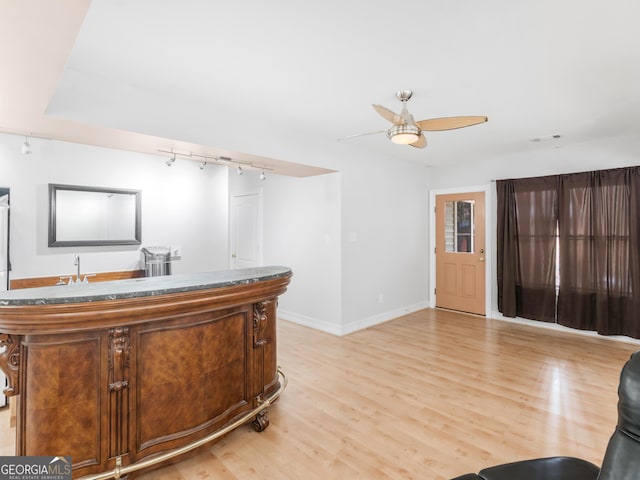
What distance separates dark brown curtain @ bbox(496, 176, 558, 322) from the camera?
470 centimetres

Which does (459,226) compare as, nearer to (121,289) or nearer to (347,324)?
(347,324)

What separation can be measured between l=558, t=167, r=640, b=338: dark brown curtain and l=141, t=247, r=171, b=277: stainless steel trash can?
18.3 ft

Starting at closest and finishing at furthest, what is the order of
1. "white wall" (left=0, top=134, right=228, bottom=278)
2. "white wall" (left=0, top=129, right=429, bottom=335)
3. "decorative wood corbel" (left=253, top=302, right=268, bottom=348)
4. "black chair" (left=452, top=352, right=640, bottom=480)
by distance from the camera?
"black chair" (left=452, top=352, right=640, bottom=480)
"decorative wood corbel" (left=253, top=302, right=268, bottom=348)
"white wall" (left=0, top=134, right=228, bottom=278)
"white wall" (left=0, top=129, right=429, bottom=335)

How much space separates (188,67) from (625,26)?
2734mm

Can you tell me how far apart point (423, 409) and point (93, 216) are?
4.57 m

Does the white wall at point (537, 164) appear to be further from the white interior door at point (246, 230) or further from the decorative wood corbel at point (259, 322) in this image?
the decorative wood corbel at point (259, 322)

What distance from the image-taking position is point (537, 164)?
4.85m

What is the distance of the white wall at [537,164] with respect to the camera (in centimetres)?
420

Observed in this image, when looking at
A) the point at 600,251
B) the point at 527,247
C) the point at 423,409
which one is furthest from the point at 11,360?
the point at 600,251

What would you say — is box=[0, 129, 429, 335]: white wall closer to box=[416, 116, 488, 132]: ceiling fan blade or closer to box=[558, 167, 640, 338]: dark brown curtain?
box=[416, 116, 488, 132]: ceiling fan blade

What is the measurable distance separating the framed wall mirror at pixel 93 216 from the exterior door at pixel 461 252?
4932 millimetres

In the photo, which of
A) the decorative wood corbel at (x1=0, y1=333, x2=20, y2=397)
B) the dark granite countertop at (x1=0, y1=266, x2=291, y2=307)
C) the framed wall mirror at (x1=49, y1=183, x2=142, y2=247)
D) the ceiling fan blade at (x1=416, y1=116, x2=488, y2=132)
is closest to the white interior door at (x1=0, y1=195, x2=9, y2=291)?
the framed wall mirror at (x1=49, y1=183, x2=142, y2=247)

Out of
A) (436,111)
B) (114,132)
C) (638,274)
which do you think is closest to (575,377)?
(638,274)

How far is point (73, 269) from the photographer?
14.0 ft
